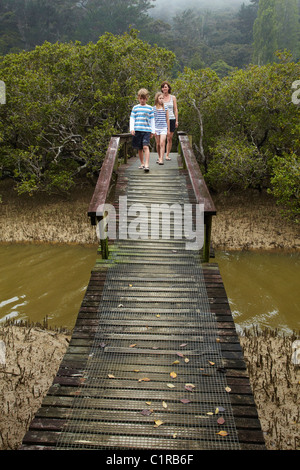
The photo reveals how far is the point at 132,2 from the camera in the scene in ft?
161

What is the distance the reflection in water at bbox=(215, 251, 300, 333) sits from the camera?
7.30m

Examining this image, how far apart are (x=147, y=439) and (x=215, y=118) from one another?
1406cm

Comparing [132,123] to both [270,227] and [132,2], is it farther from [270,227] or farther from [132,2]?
[132,2]

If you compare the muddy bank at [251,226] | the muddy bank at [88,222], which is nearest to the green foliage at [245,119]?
the muddy bank at [251,226]

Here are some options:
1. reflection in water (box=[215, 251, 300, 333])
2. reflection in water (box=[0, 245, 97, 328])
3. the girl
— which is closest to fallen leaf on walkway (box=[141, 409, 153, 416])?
reflection in water (box=[0, 245, 97, 328])

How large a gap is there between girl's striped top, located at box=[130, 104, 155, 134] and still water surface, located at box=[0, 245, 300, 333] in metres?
3.98

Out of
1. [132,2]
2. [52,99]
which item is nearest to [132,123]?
[52,99]

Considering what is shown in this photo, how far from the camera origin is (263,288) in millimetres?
8586

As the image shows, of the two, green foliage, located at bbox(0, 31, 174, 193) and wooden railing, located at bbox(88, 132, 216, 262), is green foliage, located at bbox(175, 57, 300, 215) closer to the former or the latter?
green foliage, located at bbox(0, 31, 174, 193)

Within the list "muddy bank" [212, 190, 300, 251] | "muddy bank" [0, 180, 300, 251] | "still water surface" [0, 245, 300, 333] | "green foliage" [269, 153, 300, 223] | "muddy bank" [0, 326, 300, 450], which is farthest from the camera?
"muddy bank" [0, 180, 300, 251]

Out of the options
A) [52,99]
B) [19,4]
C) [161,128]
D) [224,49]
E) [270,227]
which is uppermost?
[19,4]

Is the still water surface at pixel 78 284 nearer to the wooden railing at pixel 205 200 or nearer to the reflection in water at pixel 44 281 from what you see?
the reflection in water at pixel 44 281
